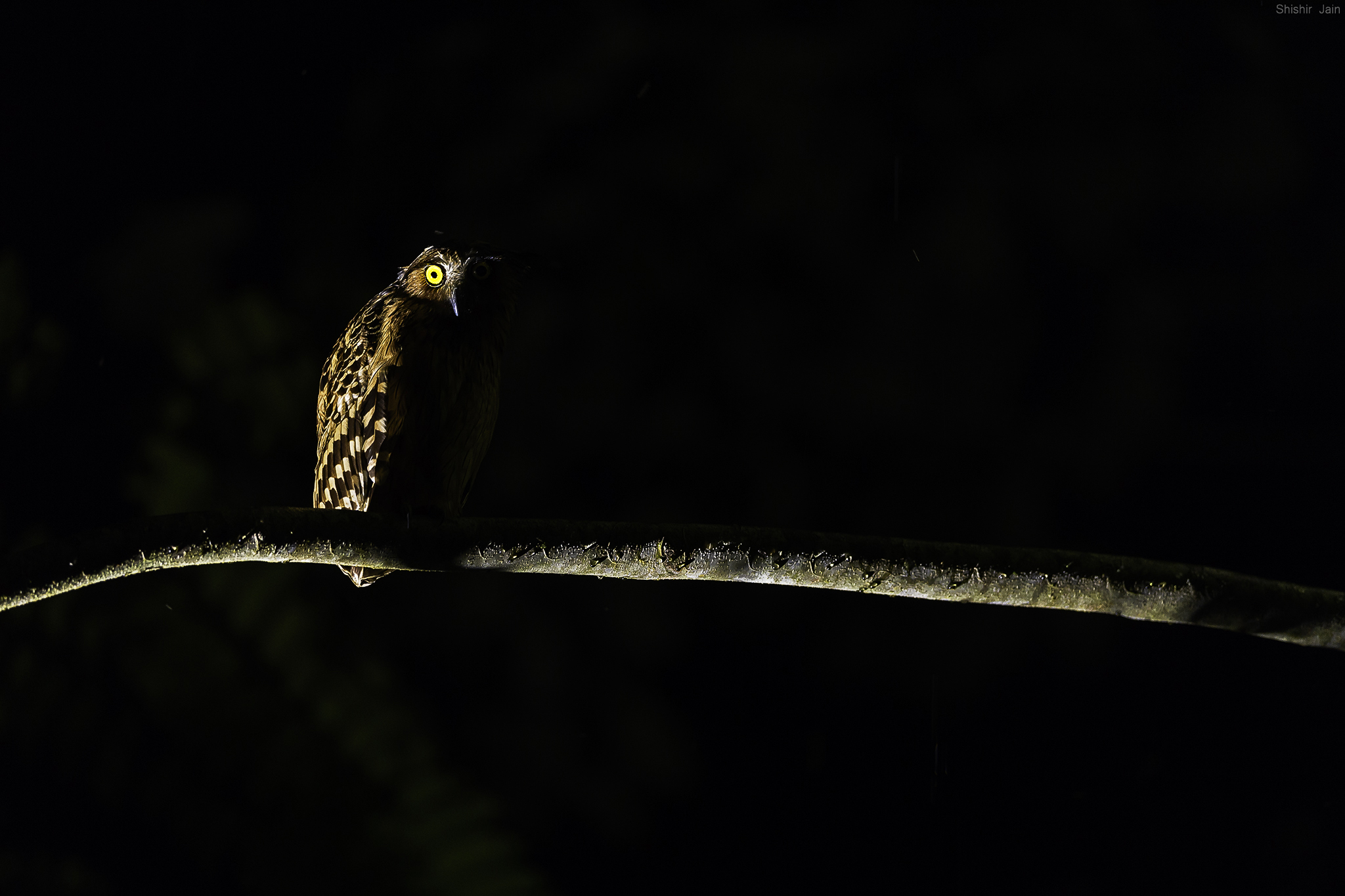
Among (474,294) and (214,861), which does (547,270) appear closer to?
(474,294)

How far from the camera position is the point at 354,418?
3.87 feet

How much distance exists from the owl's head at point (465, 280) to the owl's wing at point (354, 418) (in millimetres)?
90

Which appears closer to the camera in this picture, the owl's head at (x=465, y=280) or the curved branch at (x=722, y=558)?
the curved branch at (x=722, y=558)

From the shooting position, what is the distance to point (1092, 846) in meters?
1.62

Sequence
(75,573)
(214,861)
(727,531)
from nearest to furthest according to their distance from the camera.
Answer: (75,573)
(727,531)
(214,861)

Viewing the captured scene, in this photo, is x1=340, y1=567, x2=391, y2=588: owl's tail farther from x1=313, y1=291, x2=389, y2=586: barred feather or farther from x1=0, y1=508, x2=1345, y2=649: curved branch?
x1=0, y1=508, x2=1345, y2=649: curved branch

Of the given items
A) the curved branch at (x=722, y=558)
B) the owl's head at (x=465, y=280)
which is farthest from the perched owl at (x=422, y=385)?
the curved branch at (x=722, y=558)

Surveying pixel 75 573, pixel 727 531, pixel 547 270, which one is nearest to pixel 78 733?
pixel 75 573

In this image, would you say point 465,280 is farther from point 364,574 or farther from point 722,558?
point 722,558

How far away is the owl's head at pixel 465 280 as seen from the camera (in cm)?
116

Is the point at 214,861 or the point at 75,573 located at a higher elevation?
the point at 75,573

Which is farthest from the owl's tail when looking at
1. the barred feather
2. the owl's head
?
the owl's head

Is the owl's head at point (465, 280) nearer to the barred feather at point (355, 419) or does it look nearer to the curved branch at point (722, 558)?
the barred feather at point (355, 419)

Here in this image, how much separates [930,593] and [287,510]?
0.63 meters
